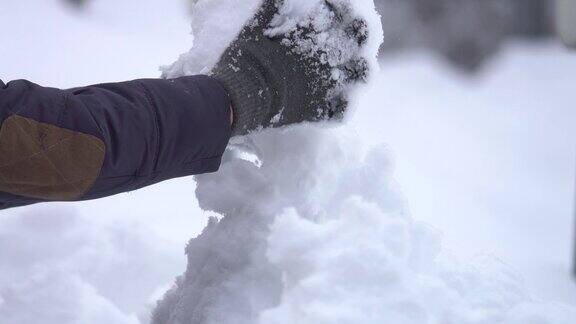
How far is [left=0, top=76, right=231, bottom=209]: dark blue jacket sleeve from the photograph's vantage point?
2.57 feet

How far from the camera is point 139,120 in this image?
2.74 ft

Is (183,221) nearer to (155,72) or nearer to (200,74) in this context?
(200,74)

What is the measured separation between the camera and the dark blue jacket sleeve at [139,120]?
785mm

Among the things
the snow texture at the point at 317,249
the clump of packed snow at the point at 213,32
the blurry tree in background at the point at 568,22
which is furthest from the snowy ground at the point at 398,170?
the blurry tree in background at the point at 568,22

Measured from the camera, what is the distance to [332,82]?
100cm

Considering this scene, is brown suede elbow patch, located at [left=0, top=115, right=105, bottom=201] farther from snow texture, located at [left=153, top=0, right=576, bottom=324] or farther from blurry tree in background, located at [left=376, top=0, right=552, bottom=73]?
blurry tree in background, located at [left=376, top=0, right=552, bottom=73]

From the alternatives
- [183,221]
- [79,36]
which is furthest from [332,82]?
[79,36]

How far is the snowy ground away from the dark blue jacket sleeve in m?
0.28

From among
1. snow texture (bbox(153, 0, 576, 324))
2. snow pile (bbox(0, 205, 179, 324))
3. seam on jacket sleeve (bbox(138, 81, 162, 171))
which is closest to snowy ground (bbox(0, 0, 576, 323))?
snow pile (bbox(0, 205, 179, 324))

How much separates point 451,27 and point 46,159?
5.99 meters

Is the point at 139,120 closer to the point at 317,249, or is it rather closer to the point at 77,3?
the point at 317,249

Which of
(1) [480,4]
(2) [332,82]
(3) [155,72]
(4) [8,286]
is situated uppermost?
(1) [480,4]

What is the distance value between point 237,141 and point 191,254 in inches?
7.1

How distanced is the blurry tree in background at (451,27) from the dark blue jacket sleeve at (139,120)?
5134 mm
